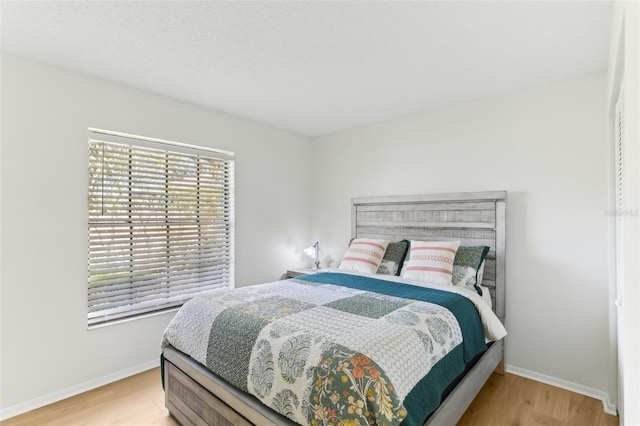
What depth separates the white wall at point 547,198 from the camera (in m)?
2.48

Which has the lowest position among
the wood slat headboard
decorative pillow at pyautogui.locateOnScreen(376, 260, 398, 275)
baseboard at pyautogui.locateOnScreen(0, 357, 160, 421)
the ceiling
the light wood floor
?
the light wood floor

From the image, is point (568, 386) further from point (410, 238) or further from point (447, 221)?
point (410, 238)

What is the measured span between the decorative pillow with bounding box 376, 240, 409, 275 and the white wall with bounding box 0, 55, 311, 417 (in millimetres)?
2184

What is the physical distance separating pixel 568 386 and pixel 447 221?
1630 mm

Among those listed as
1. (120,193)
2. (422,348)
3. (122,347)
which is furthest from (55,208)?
(422,348)

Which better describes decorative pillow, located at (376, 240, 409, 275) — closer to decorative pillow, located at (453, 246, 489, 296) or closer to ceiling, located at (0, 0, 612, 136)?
decorative pillow, located at (453, 246, 489, 296)

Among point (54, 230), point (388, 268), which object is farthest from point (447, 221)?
point (54, 230)

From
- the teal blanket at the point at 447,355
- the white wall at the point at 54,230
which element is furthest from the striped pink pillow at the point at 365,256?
the white wall at the point at 54,230

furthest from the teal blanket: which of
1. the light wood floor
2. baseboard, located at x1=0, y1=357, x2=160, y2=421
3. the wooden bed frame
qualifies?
baseboard, located at x1=0, y1=357, x2=160, y2=421

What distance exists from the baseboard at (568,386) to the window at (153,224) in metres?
2.95

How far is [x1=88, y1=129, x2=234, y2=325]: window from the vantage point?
8.80ft

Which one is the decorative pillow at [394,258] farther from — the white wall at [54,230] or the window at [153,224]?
the white wall at [54,230]

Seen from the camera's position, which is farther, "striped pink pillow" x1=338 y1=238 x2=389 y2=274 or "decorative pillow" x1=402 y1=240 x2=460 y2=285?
"striped pink pillow" x1=338 y1=238 x2=389 y2=274

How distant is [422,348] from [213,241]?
8.18 ft
